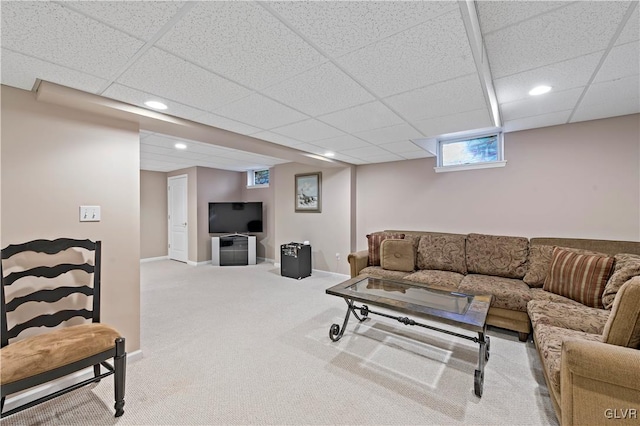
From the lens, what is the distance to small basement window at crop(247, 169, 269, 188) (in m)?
7.11

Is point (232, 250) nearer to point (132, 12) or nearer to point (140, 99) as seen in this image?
point (140, 99)

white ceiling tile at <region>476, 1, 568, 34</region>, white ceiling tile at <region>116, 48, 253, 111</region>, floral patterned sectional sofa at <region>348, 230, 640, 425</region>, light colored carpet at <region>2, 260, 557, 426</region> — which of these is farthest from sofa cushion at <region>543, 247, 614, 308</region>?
white ceiling tile at <region>116, 48, 253, 111</region>

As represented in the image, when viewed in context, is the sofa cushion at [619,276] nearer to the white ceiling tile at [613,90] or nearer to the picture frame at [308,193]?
the white ceiling tile at [613,90]

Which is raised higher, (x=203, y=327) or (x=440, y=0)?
(x=440, y=0)

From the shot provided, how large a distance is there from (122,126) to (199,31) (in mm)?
1508

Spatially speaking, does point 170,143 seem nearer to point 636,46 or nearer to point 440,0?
point 440,0

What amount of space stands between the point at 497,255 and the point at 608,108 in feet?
6.09

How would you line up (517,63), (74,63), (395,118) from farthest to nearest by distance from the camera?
1. (395,118)
2. (517,63)
3. (74,63)

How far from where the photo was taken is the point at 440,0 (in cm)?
113

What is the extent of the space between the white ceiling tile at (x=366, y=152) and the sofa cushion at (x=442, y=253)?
1.44m

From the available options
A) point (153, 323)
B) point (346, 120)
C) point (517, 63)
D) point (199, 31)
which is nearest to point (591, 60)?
point (517, 63)

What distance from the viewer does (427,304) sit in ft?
7.76

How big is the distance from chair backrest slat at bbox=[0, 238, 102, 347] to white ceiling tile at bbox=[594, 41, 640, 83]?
3.79 meters

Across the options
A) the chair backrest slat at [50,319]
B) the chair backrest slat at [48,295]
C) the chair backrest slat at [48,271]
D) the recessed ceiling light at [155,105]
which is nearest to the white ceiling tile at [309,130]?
the recessed ceiling light at [155,105]
